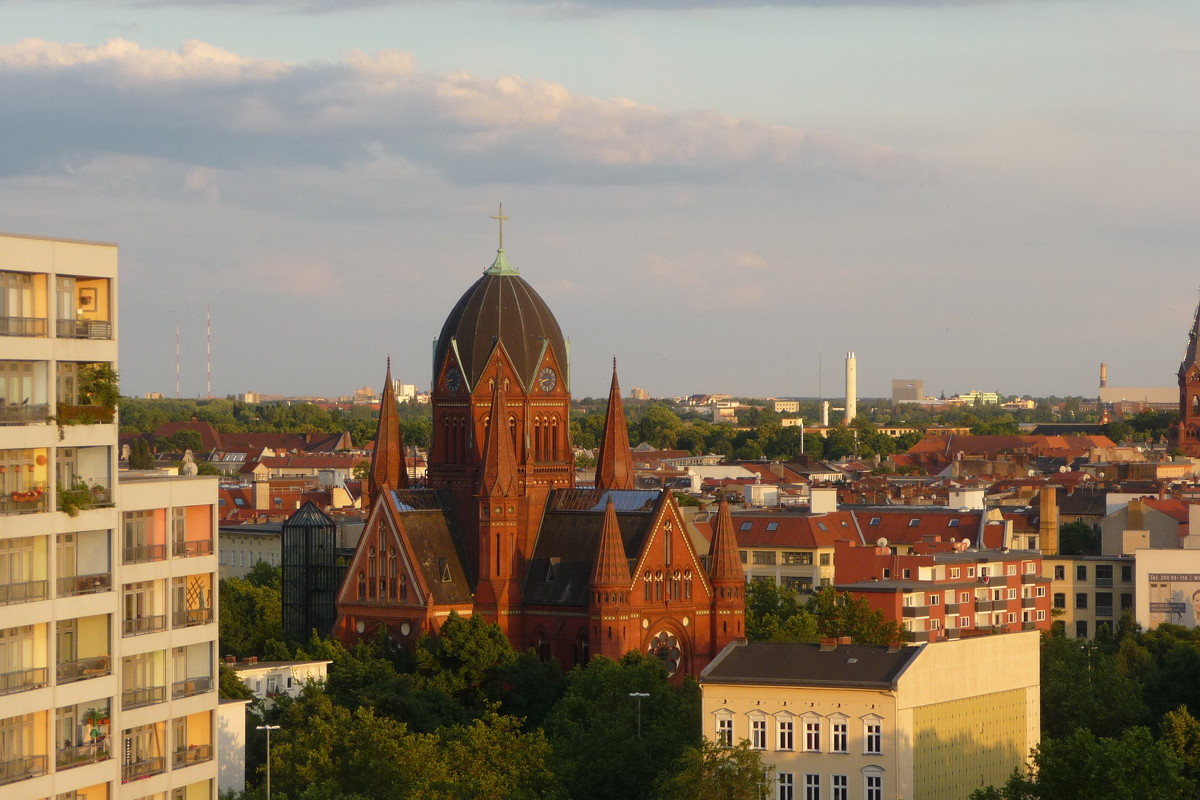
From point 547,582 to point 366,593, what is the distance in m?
8.28

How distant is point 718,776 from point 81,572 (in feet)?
96.2

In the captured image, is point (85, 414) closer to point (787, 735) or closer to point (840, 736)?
point (787, 735)

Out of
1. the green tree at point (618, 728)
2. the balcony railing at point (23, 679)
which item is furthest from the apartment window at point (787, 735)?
the balcony railing at point (23, 679)

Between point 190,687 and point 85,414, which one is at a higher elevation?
point 85,414

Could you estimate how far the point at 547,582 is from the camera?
106000mm

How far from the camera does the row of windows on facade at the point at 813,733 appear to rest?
80750 millimetres

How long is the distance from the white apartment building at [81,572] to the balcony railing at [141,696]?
0.03 meters

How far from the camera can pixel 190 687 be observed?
51.2 meters

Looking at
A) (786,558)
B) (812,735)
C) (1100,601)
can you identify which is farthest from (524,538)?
(1100,601)

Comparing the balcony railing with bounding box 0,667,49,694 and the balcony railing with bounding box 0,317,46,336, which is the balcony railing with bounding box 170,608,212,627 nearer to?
the balcony railing with bounding box 0,667,49,694

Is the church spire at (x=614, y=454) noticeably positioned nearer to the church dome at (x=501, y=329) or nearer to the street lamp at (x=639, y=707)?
the church dome at (x=501, y=329)

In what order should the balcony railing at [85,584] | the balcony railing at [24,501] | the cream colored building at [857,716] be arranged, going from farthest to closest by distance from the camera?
the cream colored building at [857,716] → the balcony railing at [85,584] → the balcony railing at [24,501]

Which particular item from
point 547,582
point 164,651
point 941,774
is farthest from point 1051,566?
point 164,651

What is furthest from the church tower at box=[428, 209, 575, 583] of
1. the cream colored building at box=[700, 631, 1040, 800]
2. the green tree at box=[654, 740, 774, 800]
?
the green tree at box=[654, 740, 774, 800]
